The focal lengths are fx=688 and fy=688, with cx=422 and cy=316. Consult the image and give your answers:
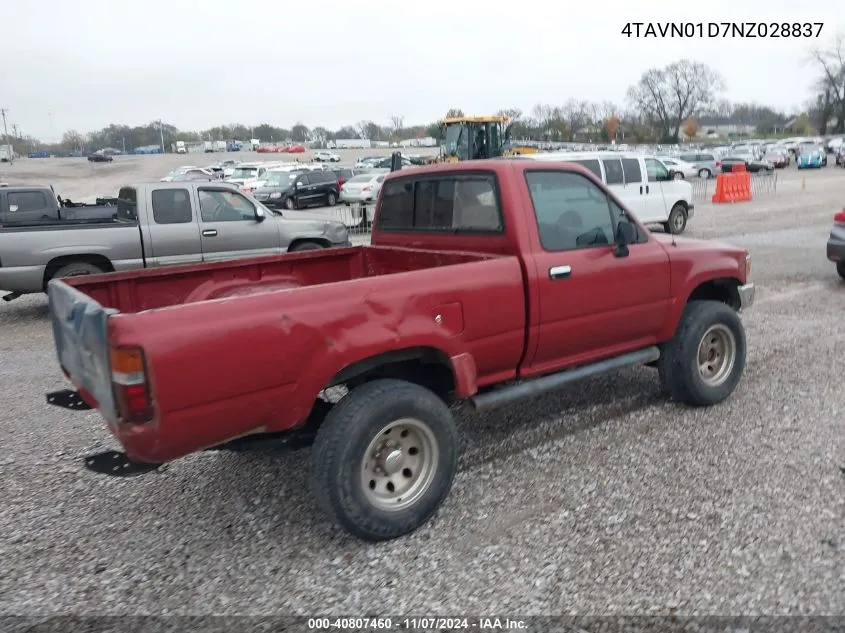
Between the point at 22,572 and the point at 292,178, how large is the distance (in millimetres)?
22989

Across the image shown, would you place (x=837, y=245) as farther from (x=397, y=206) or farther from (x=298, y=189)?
(x=298, y=189)

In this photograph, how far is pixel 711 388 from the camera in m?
5.05

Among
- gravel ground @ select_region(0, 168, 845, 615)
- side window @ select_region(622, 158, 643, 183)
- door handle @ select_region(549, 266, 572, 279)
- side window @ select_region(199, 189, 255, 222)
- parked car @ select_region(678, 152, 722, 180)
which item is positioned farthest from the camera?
parked car @ select_region(678, 152, 722, 180)

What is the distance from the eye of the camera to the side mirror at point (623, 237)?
4.35m

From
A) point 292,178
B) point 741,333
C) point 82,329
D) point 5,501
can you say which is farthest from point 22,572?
point 292,178

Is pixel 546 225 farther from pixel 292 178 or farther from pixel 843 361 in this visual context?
pixel 292 178

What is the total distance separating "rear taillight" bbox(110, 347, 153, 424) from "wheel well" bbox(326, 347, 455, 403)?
2.94ft

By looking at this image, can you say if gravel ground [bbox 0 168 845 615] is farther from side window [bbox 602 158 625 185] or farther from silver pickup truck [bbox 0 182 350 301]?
side window [bbox 602 158 625 185]

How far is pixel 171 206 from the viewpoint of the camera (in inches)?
384

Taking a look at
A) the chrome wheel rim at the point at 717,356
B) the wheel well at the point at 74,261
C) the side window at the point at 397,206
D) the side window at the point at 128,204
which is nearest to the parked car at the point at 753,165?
the side window at the point at 128,204

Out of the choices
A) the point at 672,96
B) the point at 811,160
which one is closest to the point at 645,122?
the point at 672,96

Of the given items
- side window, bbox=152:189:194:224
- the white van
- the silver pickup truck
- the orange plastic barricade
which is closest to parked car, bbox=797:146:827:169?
the orange plastic barricade

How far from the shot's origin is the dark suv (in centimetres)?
2464

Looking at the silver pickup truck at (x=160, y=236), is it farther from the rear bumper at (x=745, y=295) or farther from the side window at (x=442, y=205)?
the rear bumper at (x=745, y=295)
